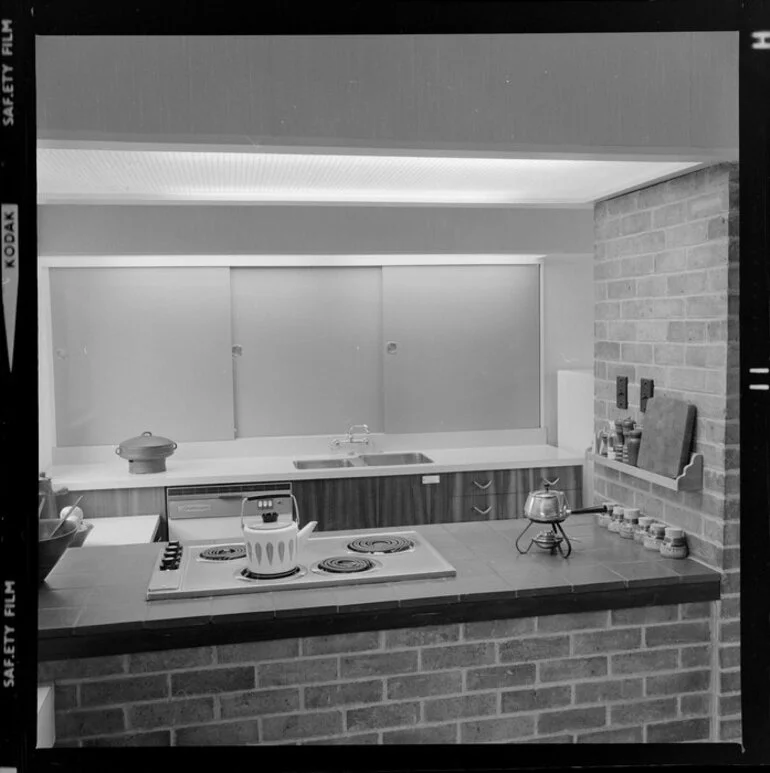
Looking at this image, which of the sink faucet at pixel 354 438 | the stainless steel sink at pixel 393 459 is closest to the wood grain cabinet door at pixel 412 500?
the stainless steel sink at pixel 393 459

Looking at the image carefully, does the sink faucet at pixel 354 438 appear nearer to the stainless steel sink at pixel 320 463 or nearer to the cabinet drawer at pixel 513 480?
the stainless steel sink at pixel 320 463

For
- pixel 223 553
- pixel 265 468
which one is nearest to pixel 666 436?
pixel 223 553

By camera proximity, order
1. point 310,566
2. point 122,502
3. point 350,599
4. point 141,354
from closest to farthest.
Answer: point 350,599, point 310,566, point 122,502, point 141,354

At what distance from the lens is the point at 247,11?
71.7 inches

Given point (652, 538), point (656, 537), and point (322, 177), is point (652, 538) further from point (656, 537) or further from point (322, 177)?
point (322, 177)

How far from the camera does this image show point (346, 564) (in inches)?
91.0

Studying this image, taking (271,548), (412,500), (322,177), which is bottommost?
(412,500)

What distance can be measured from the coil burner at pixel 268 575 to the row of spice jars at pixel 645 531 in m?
1.07

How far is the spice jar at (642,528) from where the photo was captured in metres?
2.53

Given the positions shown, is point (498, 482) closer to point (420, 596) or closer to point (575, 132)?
point (420, 596)

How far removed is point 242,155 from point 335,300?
97.4 inches

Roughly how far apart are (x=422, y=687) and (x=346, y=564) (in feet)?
1.32

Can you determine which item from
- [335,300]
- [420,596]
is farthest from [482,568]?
[335,300]

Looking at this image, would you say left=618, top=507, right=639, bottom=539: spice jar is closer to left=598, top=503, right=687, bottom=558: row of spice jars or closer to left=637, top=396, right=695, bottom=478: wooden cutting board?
left=598, top=503, right=687, bottom=558: row of spice jars
